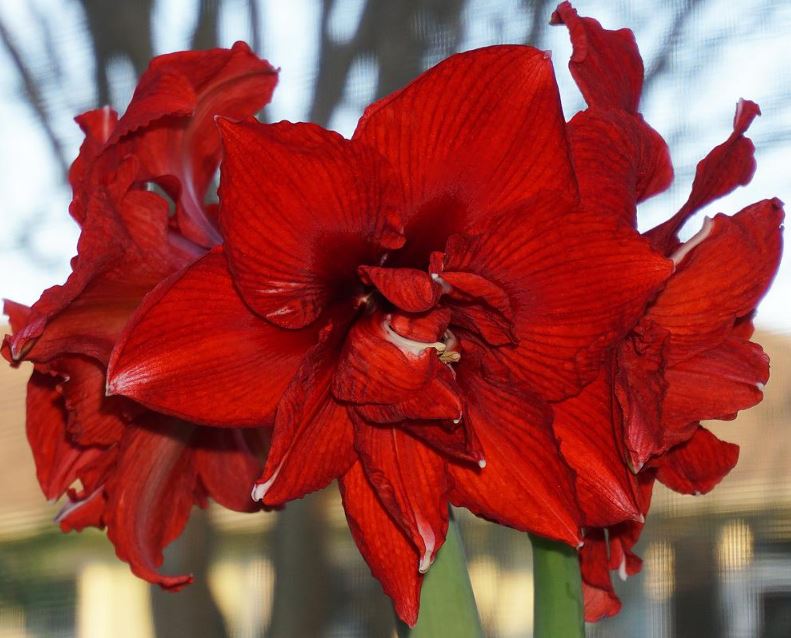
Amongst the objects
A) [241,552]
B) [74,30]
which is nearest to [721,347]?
[241,552]

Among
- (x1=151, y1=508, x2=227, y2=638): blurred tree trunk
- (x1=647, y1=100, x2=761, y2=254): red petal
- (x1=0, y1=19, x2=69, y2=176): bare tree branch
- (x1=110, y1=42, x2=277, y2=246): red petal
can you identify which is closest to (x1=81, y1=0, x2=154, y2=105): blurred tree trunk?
(x1=0, y1=19, x2=69, y2=176): bare tree branch

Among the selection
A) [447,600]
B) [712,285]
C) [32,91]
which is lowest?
[447,600]

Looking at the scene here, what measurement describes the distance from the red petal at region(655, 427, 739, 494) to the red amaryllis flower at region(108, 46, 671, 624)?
0.08 metres

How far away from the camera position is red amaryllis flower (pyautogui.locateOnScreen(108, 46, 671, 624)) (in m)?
0.27

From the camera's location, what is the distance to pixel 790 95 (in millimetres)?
1203

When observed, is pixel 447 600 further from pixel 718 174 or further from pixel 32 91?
pixel 32 91

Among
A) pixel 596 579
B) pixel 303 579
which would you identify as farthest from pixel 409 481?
pixel 303 579

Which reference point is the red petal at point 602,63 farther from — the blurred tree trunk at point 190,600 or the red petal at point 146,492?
the blurred tree trunk at point 190,600

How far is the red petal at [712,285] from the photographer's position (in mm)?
314

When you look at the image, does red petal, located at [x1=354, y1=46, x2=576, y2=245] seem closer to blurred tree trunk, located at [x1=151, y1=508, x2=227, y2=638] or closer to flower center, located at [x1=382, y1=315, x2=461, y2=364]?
flower center, located at [x1=382, y1=315, x2=461, y2=364]

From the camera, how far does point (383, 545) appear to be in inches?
11.5

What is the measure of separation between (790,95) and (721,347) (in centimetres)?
100

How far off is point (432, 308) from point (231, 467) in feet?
0.42

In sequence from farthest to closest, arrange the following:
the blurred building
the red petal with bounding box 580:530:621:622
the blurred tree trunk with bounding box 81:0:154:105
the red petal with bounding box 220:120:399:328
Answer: the blurred tree trunk with bounding box 81:0:154:105 → the blurred building → the red petal with bounding box 580:530:621:622 → the red petal with bounding box 220:120:399:328
